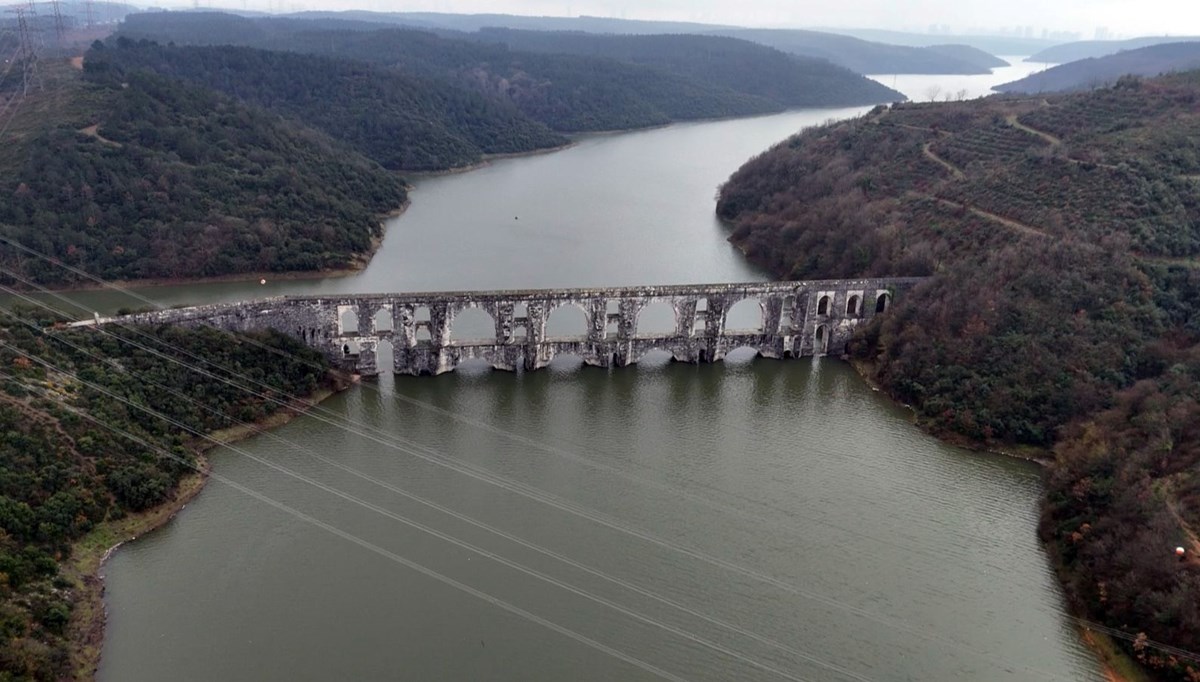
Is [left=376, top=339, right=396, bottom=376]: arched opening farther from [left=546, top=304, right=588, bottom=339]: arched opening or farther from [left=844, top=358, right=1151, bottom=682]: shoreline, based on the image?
[left=844, top=358, right=1151, bottom=682]: shoreline

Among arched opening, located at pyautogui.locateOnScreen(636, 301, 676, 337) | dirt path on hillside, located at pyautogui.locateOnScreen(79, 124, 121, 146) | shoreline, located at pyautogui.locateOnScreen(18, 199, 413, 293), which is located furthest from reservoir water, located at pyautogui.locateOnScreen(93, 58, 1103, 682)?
dirt path on hillside, located at pyautogui.locateOnScreen(79, 124, 121, 146)

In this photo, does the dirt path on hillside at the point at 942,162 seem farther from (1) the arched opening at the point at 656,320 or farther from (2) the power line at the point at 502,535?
(2) the power line at the point at 502,535

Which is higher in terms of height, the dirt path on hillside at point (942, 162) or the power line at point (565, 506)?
the dirt path on hillside at point (942, 162)

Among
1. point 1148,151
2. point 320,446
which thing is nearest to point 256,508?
point 320,446

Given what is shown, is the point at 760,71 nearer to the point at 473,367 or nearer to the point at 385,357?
the point at 473,367

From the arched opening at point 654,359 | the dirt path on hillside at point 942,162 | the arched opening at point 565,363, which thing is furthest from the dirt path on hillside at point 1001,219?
the arched opening at point 565,363

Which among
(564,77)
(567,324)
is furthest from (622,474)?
(564,77)

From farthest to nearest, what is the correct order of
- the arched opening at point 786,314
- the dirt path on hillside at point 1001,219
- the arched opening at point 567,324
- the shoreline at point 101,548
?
the dirt path on hillside at point 1001,219 → the arched opening at point 567,324 → the arched opening at point 786,314 → the shoreline at point 101,548
